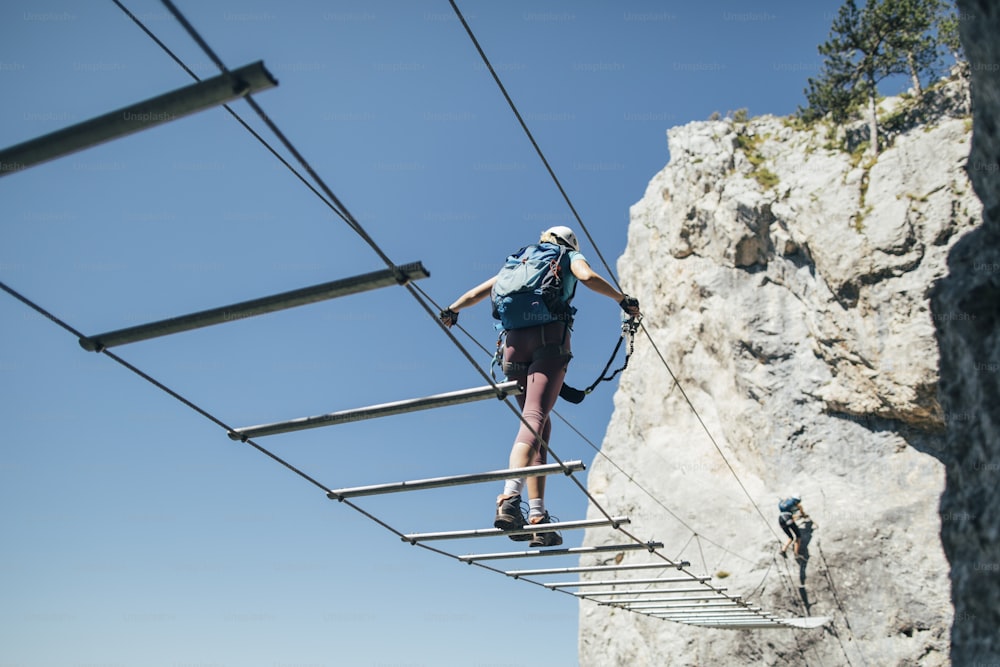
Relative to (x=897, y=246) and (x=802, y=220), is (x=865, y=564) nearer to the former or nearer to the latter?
(x=897, y=246)

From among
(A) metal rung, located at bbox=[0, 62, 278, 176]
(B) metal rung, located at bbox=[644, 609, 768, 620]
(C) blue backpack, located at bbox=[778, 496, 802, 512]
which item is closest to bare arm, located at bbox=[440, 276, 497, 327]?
(A) metal rung, located at bbox=[0, 62, 278, 176]

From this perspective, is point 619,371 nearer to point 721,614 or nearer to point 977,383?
point 977,383

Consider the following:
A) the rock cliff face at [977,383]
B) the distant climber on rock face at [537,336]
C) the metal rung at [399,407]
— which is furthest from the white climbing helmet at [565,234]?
the rock cliff face at [977,383]

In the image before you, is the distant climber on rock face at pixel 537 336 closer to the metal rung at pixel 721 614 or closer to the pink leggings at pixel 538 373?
the pink leggings at pixel 538 373

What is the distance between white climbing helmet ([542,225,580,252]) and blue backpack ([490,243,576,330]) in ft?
0.48

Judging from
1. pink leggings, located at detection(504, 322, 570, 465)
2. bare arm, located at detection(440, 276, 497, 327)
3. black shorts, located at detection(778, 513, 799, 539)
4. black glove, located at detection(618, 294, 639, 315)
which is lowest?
pink leggings, located at detection(504, 322, 570, 465)

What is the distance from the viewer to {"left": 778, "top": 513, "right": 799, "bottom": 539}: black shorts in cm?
1820

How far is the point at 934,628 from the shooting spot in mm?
15867

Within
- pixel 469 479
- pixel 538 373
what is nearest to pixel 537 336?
pixel 538 373

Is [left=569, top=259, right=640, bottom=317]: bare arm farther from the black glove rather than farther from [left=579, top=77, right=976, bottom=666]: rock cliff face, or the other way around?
[left=579, top=77, right=976, bottom=666]: rock cliff face

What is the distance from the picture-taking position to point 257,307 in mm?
4398

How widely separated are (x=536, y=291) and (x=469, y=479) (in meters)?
1.75

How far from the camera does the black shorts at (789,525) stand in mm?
18203

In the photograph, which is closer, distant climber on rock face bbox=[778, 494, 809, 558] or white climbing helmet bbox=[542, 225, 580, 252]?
white climbing helmet bbox=[542, 225, 580, 252]
